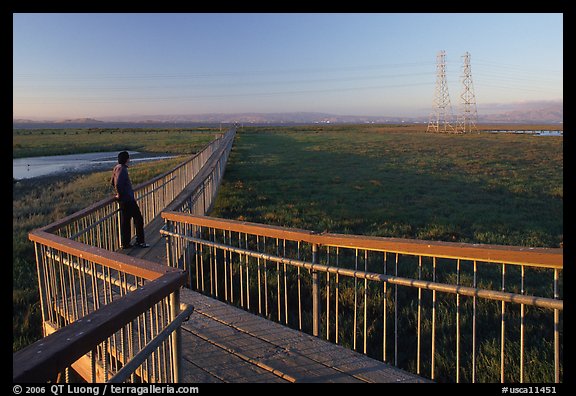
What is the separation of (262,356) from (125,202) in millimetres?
5210

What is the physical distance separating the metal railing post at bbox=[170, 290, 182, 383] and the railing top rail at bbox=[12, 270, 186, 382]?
1.17 ft

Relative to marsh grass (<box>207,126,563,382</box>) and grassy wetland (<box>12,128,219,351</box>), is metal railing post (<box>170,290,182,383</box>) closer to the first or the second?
marsh grass (<box>207,126,563,382</box>)

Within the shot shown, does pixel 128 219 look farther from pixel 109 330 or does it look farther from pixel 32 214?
pixel 32 214

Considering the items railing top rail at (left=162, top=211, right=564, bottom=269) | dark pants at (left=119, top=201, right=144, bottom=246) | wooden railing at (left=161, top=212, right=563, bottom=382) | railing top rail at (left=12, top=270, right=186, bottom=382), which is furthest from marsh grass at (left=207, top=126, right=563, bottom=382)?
railing top rail at (left=12, top=270, right=186, bottom=382)

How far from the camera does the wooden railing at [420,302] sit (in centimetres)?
370

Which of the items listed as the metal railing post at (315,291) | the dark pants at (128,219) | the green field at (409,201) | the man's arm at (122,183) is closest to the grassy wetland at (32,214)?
the dark pants at (128,219)

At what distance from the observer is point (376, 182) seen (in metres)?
22.7

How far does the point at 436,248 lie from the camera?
3.87 metres

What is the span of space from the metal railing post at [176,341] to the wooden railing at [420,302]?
1.24 m

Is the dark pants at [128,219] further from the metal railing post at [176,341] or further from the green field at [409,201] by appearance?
the metal railing post at [176,341]

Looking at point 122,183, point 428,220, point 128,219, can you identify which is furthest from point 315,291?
point 428,220

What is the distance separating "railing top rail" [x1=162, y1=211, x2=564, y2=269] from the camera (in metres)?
3.34

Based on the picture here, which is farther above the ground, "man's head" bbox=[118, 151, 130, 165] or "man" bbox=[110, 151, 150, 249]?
"man's head" bbox=[118, 151, 130, 165]

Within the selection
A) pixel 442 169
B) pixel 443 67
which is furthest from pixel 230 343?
pixel 443 67
